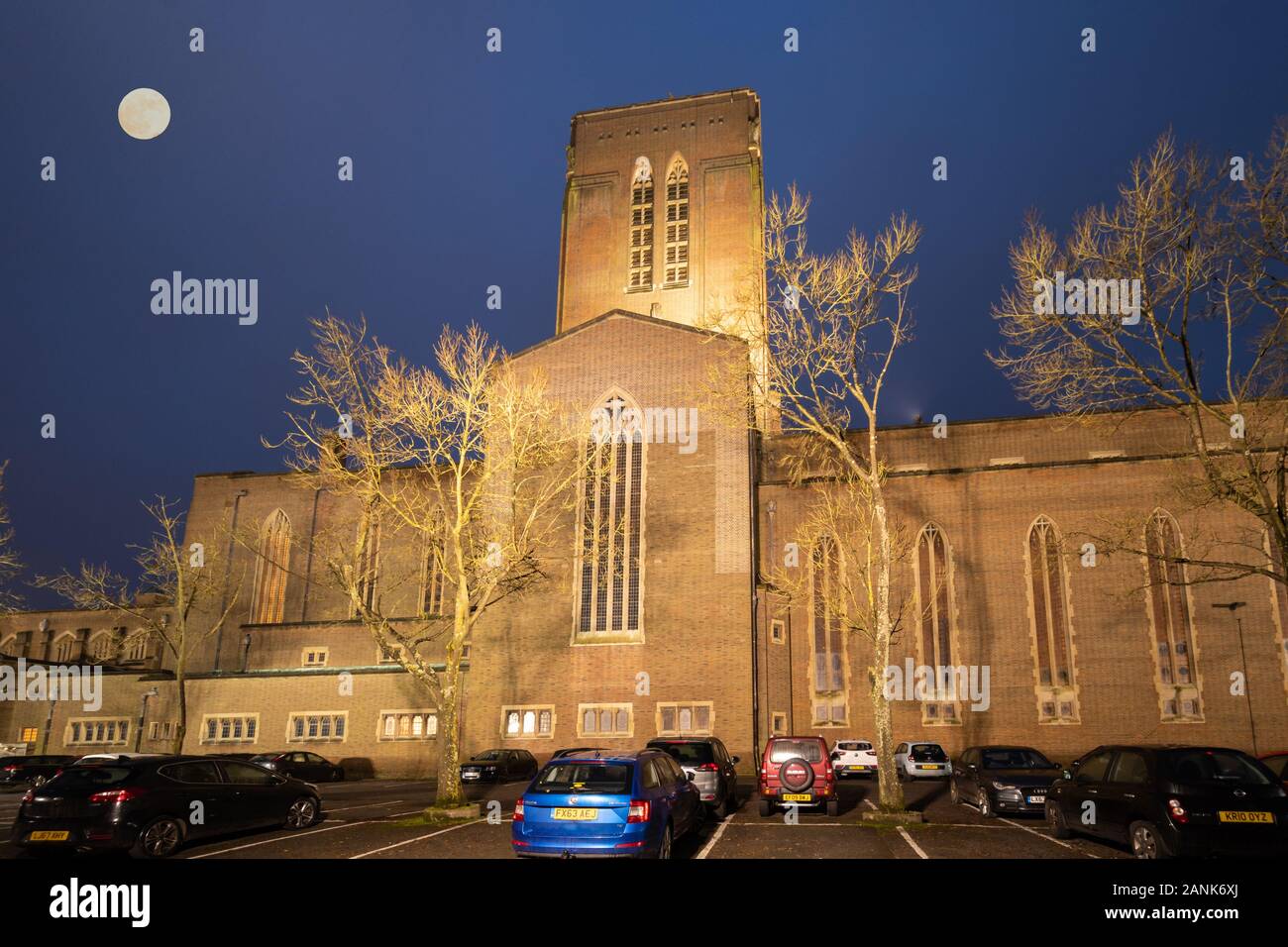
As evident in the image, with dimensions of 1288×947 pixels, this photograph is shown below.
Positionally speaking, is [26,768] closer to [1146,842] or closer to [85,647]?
[85,647]

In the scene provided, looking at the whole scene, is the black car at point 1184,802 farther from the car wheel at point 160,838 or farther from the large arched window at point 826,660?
the large arched window at point 826,660

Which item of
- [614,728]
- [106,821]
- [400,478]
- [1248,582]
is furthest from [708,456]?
[106,821]

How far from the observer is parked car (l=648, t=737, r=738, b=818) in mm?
16625

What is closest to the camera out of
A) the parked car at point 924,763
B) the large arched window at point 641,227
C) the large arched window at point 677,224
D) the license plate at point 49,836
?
the license plate at point 49,836

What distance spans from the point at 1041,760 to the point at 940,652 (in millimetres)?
14952

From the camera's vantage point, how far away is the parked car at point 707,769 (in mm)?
16625

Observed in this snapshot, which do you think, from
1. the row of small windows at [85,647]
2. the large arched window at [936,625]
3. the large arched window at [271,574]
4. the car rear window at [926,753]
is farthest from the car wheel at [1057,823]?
the row of small windows at [85,647]

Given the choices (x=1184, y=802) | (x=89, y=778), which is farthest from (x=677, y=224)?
(x=1184, y=802)

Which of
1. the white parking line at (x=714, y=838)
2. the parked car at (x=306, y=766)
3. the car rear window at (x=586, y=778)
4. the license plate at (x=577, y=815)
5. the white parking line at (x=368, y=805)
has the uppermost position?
the car rear window at (x=586, y=778)

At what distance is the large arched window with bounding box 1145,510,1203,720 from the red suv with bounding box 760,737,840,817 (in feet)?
66.0

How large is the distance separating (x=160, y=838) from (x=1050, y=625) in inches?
1197

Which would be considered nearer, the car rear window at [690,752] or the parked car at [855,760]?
the car rear window at [690,752]

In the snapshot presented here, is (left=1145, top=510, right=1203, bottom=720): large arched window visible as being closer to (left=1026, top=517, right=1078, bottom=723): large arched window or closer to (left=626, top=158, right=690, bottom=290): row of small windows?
(left=1026, top=517, right=1078, bottom=723): large arched window

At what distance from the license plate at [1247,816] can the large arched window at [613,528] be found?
80.3 ft
